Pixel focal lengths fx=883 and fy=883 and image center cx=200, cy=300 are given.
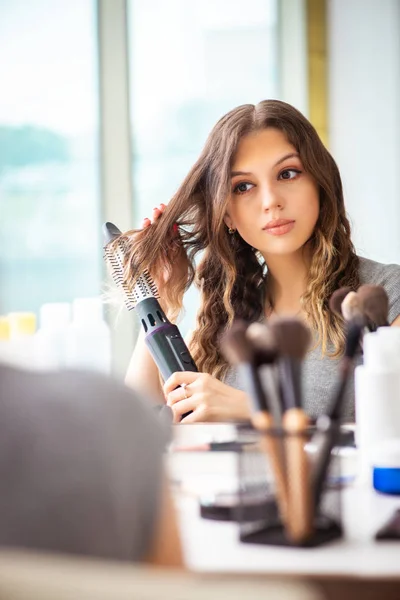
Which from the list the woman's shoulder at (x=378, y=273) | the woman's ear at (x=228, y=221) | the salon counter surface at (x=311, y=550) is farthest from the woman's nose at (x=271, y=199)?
the salon counter surface at (x=311, y=550)

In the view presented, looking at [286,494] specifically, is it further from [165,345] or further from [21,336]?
[21,336]

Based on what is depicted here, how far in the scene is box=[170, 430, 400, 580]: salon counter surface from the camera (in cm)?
68

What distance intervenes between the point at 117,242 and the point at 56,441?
52.0 inches

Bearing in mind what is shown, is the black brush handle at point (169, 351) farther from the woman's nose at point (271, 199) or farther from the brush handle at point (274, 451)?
the brush handle at point (274, 451)

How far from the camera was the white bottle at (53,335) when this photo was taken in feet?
7.73

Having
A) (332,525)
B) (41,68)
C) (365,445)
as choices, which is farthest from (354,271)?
(41,68)

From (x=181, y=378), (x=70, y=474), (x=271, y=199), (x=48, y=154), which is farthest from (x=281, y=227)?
(x=48, y=154)

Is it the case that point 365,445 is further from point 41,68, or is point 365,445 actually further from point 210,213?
point 41,68

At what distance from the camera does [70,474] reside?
1.51 ft

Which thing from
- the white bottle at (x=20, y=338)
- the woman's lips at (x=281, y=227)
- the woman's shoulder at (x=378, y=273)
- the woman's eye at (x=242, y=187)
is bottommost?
the white bottle at (x=20, y=338)

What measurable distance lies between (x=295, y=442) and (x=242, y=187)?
110 cm

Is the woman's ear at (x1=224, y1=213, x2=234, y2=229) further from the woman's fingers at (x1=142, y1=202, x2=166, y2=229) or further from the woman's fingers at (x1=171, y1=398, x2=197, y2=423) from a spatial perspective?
the woman's fingers at (x1=171, y1=398, x2=197, y2=423)

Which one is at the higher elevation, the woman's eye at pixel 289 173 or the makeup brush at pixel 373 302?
the woman's eye at pixel 289 173

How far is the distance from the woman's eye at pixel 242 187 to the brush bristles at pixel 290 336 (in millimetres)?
1085
